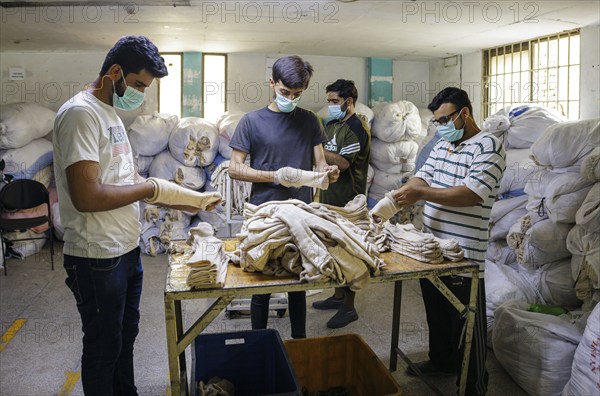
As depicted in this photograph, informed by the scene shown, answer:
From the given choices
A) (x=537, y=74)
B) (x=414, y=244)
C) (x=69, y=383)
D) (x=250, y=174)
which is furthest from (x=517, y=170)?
(x=69, y=383)

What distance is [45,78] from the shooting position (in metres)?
5.73

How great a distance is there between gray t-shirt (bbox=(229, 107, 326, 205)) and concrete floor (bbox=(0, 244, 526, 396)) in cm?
116

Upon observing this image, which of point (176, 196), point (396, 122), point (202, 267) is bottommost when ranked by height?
point (202, 267)

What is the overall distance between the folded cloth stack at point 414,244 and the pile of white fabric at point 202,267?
77 cm

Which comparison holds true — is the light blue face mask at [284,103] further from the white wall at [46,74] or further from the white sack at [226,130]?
the white wall at [46,74]

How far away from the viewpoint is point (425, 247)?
216 cm

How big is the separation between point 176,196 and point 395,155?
3.70 meters

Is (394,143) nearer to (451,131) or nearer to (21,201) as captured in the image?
(451,131)

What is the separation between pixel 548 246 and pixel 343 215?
159 centimetres

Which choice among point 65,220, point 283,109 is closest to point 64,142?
point 65,220

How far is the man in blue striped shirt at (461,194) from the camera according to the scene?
2244 millimetres

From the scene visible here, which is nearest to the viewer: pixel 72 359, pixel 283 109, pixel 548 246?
pixel 283 109

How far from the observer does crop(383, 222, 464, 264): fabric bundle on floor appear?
2148mm

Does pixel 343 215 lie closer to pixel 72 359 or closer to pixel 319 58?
pixel 72 359
